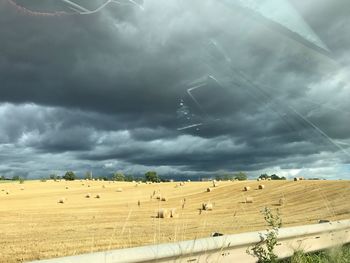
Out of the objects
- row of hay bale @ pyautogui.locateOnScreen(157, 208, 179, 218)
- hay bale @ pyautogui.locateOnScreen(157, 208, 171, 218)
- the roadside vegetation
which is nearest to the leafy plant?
the roadside vegetation

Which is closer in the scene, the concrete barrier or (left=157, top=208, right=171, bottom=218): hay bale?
the concrete barrier

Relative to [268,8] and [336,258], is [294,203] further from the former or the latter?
[336,258]

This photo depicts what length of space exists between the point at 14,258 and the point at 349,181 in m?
24.6

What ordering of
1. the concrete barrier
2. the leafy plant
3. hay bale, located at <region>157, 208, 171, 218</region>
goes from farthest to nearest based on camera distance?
hay bale, located at <region>157, 208, 171, 218</region> < the leafy plant < the concrete barrier

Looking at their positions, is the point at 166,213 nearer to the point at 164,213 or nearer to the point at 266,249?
the point at 164,213

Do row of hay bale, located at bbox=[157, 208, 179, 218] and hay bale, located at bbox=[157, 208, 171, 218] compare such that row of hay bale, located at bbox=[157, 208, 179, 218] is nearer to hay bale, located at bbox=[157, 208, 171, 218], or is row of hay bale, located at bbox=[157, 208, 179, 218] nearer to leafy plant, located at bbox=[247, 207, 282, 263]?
hay bale, located at bbox=[157, 208, 171, 218]

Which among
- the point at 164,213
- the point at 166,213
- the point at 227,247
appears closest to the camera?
the point at 227,247

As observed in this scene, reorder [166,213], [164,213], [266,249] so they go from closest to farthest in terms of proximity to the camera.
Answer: [266,249], [164,213], [166,213]

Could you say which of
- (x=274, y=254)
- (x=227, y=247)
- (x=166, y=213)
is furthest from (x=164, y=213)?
(x=227, y=247)

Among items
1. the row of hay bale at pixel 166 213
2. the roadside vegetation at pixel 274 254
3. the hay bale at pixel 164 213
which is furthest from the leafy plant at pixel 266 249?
the hay bale at pixel 164 213

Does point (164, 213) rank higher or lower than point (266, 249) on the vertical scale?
higher

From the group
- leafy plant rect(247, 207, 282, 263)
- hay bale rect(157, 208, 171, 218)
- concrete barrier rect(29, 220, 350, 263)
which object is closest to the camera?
concrete barrier rect(29, 220, 350, 263)

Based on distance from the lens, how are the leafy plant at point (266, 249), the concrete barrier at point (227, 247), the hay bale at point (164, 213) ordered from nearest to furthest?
1. the concrete barrier at point (227, 247)
2. the leafy plant at point (266, 249)
3. the hay bale at point (164, 213)

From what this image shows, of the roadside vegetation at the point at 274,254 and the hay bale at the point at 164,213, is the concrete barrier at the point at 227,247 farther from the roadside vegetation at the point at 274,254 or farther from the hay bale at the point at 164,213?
the hay bale at the point at 164,213
